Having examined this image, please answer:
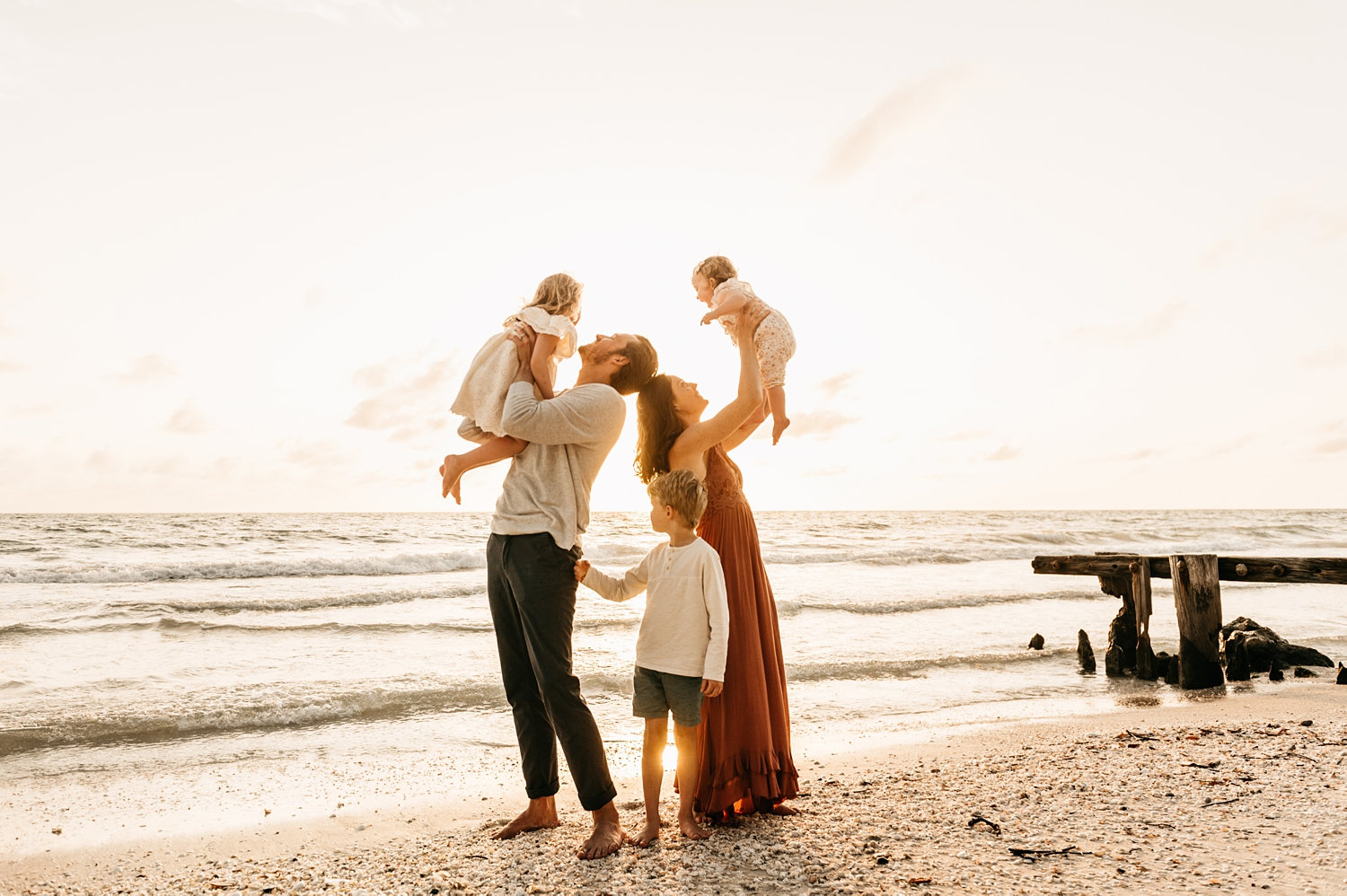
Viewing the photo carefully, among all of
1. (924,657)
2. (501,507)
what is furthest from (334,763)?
(924,657)

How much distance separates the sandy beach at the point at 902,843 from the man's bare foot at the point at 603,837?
0.06 m

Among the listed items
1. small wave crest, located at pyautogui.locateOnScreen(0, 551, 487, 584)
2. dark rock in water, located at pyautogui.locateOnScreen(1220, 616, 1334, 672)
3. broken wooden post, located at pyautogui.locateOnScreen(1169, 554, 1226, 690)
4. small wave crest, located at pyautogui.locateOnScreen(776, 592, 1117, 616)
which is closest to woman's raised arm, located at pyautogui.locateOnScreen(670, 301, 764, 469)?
broken wooden post, located at pyautogui.locateOnScreen(1169, 554, 1226, 690)

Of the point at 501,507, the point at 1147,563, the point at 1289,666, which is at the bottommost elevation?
the point at 1289,666

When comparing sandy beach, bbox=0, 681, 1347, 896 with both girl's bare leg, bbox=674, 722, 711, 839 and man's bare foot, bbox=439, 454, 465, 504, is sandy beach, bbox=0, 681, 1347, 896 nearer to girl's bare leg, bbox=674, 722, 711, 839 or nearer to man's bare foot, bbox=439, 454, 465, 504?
girl's bare leg, bbox=674, 722, 711, 839

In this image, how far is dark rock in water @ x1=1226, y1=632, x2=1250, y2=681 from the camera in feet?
30.7

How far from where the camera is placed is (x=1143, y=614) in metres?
9.73

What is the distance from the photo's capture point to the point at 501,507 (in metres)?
3.69

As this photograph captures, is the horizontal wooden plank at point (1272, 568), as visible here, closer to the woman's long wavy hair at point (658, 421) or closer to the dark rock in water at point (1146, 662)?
the dark rock in water at point (1146, 662)

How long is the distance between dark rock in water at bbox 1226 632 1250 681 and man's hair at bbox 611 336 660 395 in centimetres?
901

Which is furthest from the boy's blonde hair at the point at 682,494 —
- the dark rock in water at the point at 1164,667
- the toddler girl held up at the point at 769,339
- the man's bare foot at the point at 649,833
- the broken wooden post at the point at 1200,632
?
the dark rock in water at the point at 1164,667

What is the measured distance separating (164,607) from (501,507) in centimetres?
1373

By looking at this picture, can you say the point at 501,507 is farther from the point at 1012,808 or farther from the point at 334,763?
the point at 334,763

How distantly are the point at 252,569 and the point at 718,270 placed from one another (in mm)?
20351

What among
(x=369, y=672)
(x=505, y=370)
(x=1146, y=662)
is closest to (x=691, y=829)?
(x=505, y=370)
